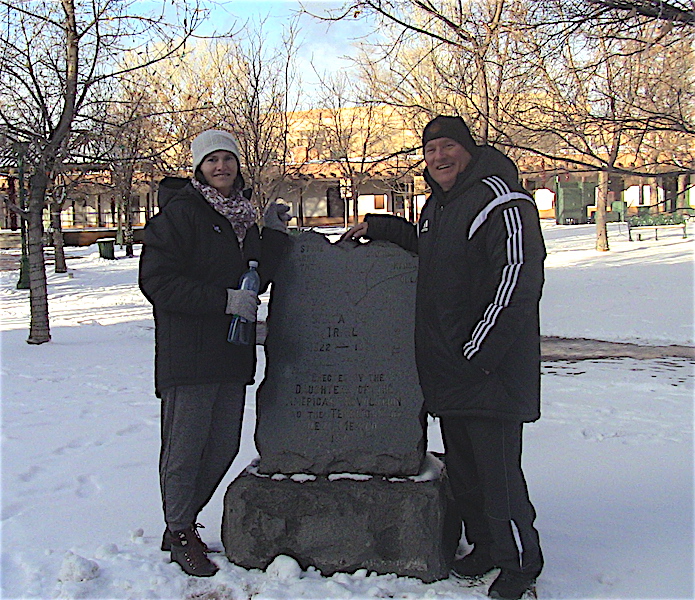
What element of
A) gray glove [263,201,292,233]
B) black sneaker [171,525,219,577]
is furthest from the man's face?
black sneaker [171,525,219,577]

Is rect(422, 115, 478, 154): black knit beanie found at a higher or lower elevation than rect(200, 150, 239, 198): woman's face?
higher

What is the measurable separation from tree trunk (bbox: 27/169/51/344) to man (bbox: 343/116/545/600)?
7779mm

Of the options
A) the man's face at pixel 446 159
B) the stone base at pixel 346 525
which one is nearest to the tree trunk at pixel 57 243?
the stone base at pixel 346 525

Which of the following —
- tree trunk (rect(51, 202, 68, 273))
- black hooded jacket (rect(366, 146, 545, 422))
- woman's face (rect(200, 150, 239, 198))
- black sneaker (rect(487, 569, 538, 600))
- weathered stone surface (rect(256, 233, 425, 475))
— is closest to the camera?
black hooded jacket (rect(366, 146, 545, 422))

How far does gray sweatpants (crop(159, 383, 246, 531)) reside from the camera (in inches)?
136

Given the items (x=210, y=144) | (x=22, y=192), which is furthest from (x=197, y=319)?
(x=22, y=192)

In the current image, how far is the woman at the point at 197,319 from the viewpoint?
11.0ft

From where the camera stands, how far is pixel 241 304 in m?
3.36

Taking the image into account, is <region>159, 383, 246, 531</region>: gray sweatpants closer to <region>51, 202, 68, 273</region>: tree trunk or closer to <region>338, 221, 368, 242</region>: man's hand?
<region>338, 221, 368, 242</region>: man's hand

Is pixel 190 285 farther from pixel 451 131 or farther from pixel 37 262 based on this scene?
pixel 37 262

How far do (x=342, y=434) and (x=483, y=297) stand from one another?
104cm

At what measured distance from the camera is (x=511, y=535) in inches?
126

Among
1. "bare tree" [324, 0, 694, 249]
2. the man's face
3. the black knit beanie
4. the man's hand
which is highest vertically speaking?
"bare tree" [324, 0, 694, 249]

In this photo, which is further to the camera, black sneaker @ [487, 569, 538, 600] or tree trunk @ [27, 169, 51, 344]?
tree trunk @ [27, 169, 51, 344]
